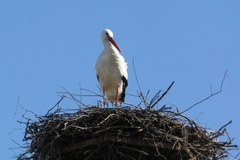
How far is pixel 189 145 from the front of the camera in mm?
→ 7730

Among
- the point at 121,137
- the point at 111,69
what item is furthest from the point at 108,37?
the point at 121,137

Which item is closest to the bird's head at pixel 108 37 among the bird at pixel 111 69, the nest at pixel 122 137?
the bird at pixel 111 69

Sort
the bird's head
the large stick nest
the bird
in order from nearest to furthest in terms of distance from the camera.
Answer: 1. the large stick nest
2. the bird
3. the bird's head

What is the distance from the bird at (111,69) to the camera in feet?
34.7

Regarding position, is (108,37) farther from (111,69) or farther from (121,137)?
(121,137)

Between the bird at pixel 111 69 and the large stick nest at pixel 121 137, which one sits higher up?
the bird at pixel 111 69

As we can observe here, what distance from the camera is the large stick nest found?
7551 millimetres

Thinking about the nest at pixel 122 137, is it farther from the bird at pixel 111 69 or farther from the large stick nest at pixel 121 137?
the bird at pixel 111 69

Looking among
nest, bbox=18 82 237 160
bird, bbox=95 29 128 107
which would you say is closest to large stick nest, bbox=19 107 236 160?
nest, bbox=18 82 237 160

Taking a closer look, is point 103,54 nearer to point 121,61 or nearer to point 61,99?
point 121,61

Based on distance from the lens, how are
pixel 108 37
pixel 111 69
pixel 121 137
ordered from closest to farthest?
1. pixel 121 137
2. pixel 111 69
3. pixel 108 37

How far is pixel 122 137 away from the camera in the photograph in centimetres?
755

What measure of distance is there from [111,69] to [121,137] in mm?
3117

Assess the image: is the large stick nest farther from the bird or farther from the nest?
the bird
